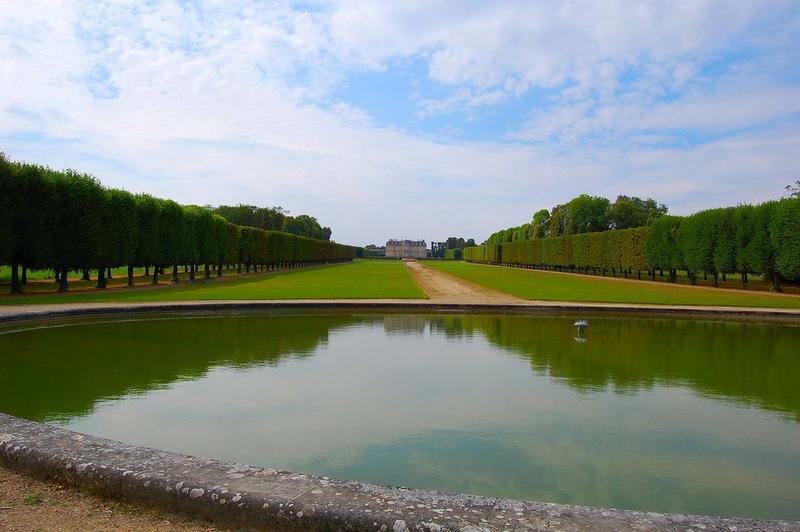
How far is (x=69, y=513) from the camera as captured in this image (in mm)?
3053

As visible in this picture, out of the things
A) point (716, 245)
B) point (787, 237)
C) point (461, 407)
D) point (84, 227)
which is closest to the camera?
point (461, 407)

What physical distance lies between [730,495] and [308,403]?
172 inches

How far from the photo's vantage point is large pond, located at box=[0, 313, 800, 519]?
4477mm

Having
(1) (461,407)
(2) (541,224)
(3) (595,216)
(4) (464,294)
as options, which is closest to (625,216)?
(3) (595,216)

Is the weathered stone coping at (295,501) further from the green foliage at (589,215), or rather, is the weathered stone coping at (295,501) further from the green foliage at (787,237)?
the green foliage at (589,215)

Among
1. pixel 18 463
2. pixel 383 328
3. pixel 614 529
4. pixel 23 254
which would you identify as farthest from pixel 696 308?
pixel 23 254

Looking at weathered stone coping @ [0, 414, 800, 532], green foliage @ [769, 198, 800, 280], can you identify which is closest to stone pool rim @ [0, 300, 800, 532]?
weathered stone coping @ [0, 414, 800, 532]

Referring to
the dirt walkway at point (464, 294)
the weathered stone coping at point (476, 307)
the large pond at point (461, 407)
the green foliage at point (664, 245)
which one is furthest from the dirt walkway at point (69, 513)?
the green foliage at point (664, 245)

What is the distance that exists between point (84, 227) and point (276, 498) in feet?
83.4

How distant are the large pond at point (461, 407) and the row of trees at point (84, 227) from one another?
12.0 meters

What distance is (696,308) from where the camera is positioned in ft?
60.4

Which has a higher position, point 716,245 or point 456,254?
point 456,254

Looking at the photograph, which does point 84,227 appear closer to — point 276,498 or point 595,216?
point 276,498

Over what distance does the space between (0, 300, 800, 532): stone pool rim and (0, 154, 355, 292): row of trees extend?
21.4m
